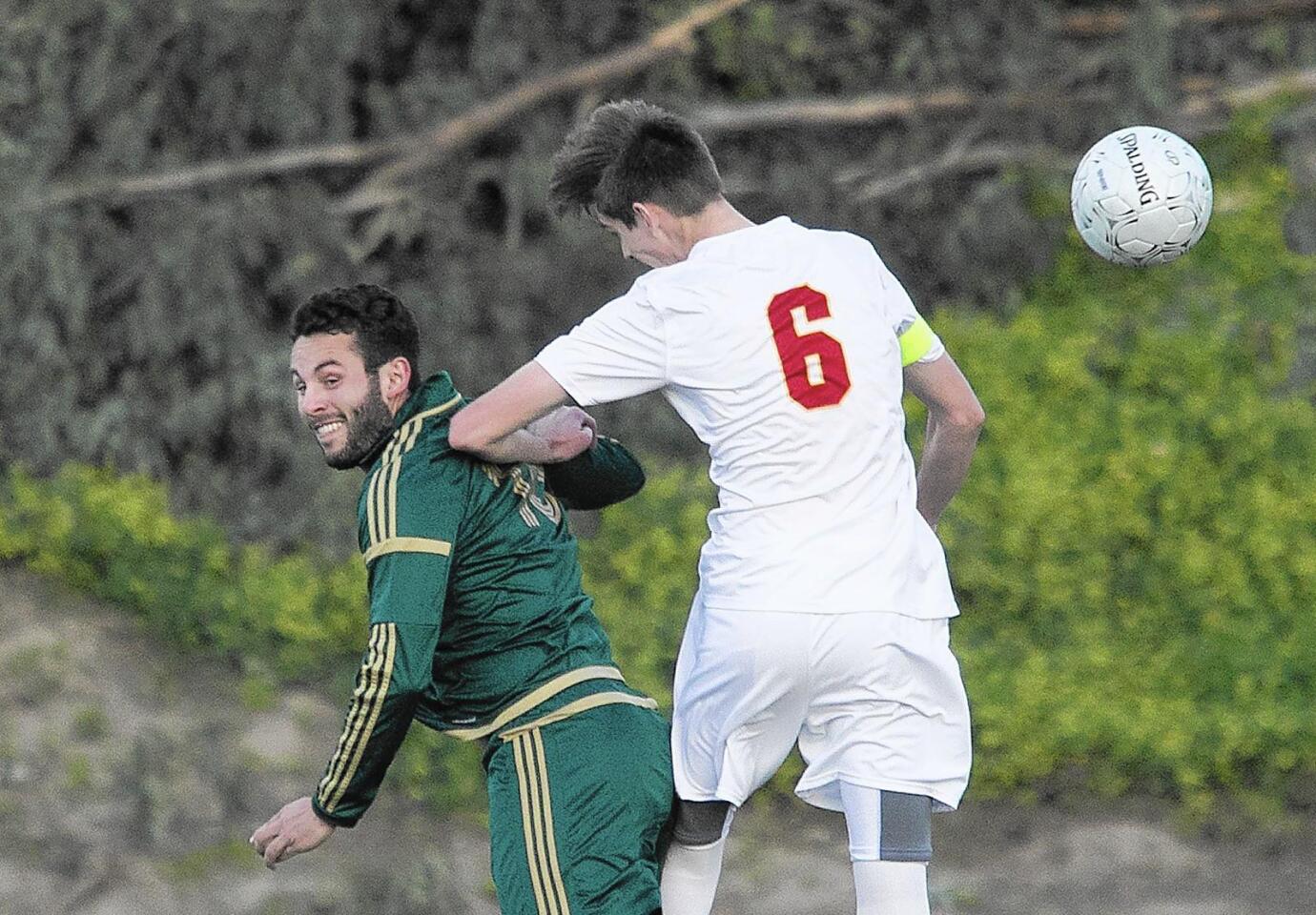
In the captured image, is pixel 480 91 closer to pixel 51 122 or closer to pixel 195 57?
Result: pixel 195 57

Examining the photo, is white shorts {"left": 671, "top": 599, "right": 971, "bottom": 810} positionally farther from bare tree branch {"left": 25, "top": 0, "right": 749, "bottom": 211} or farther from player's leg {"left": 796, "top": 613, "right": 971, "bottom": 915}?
bare tree branch {"left": 25, "top": 0, "right": 749, "bottom": 211}

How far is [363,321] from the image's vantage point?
3738 millimetres

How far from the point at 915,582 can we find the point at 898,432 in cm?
28

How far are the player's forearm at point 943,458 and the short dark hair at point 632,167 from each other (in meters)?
0.70

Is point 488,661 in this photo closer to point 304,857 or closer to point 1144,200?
point 1144,200

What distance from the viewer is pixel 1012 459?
7.67m

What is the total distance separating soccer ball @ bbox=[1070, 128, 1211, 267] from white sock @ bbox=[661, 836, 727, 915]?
1617 millimetres

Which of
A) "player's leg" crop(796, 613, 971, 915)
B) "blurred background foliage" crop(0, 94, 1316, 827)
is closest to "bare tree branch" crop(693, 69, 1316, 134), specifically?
"blurred background foliage" crop(0, 94, 1316, 827)

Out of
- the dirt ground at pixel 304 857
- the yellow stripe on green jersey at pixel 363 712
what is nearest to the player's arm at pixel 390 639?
Result: the yellow stripe on green jersey at pixel 363 712

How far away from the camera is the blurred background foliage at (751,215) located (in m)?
7.25

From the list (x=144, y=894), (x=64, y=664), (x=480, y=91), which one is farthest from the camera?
(x=480, y=91)

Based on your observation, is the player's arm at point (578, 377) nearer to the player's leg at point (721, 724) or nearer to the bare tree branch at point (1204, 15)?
the player's leg at point (721, 724)

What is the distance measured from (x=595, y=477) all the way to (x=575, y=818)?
73cm

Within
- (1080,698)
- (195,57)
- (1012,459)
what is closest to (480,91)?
(195,57)
